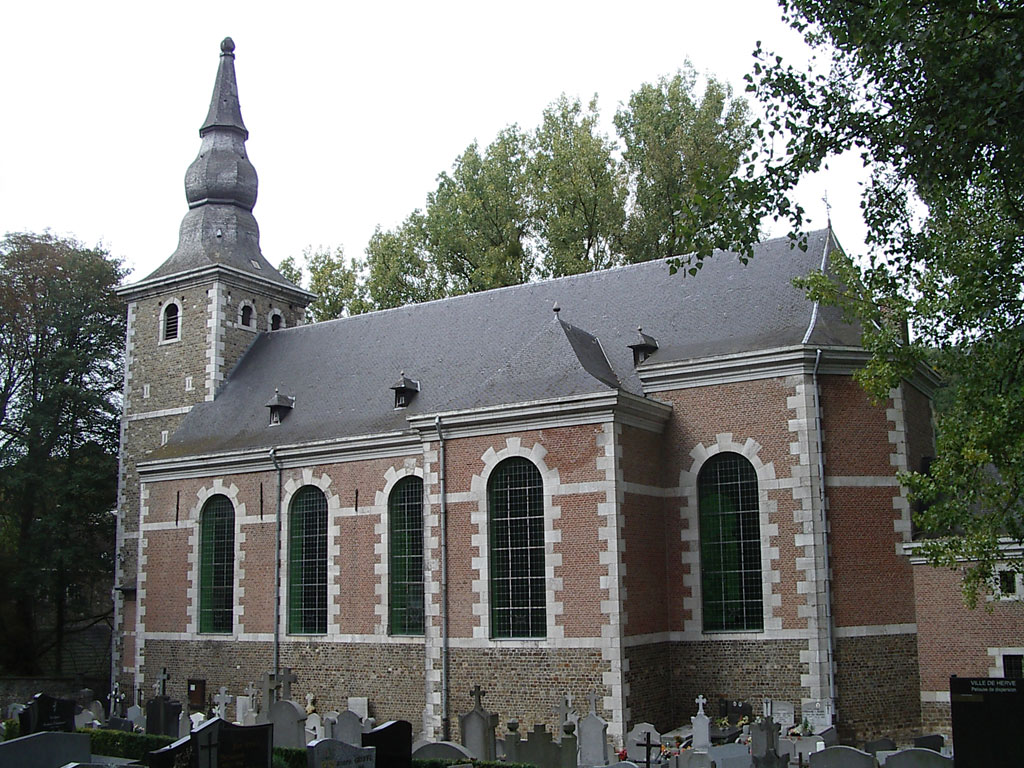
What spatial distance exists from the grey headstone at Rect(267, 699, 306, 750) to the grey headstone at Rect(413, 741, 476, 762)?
296 centimetres

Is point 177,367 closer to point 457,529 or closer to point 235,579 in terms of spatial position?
point 235,579

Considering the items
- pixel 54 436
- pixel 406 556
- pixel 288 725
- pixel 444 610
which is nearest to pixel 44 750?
pixel 288 725

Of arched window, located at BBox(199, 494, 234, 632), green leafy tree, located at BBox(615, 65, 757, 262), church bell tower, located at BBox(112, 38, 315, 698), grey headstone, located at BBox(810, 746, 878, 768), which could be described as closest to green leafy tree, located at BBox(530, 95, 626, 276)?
green leafy tree, located at BBox(615, 65, 757, 262)

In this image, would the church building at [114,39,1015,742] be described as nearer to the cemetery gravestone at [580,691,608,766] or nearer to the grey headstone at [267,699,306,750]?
the cemetery gravestone at [580,691,608,766]

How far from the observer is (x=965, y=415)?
12.9 metres

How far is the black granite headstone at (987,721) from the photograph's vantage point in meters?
10.2

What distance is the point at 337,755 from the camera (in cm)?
1084

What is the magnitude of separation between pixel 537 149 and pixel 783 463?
62.2ft

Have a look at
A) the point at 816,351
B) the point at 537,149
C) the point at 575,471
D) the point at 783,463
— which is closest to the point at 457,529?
the point at 575,471

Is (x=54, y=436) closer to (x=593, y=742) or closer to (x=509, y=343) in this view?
(x=509, y=343)

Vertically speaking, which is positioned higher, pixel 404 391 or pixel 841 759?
pixel 404 391

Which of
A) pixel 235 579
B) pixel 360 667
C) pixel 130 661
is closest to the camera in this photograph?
pixel 360 667

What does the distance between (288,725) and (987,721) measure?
383 inches

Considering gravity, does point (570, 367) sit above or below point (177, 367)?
below
